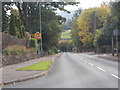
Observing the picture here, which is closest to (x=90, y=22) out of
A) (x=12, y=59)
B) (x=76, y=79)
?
(x=12, y=59)

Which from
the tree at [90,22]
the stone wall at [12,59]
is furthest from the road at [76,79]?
Result: the tree at [90,22]

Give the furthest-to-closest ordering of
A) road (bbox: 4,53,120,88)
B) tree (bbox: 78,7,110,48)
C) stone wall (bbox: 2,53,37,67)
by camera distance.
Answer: tree (bbox: 78,7,110,48) < stone wall (bbox: 2,53,37,67) < road (bbox: 4,53,120,88)

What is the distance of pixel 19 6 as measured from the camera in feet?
134

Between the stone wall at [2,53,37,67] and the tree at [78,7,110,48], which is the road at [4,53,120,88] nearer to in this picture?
the stone wall at [2,53,37,67]

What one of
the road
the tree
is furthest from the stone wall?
the tree

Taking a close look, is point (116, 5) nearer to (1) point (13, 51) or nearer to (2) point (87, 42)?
(1) point (13, 51)

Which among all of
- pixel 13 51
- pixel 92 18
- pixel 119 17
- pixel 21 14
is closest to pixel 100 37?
pixel 92 18

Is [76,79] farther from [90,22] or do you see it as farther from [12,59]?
[90,22]

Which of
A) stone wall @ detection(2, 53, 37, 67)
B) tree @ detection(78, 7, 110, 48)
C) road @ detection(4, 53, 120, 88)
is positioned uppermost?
tree @ detection(78, 7, 110, 48)

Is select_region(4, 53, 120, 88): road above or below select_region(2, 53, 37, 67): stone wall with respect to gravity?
below

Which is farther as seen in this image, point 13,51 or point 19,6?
point 19,6

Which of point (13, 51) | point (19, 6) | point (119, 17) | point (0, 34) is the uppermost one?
point (19, 6)

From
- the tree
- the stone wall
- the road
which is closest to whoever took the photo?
the road

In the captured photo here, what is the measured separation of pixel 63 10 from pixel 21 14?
8.19 metres
